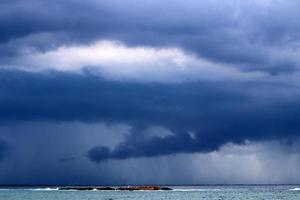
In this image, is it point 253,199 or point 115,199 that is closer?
point 253,199

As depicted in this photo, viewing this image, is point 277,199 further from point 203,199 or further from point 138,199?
point 138,199

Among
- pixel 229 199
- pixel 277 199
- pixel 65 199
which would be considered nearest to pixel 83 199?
pixel 65 199

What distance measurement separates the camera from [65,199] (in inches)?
5423

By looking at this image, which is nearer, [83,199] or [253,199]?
[253,199]

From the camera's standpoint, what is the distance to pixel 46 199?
138375mm

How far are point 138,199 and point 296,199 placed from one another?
36.4m

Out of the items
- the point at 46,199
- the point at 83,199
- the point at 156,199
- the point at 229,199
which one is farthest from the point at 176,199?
the point at 46,199

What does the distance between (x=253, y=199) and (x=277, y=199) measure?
5273 millimetres

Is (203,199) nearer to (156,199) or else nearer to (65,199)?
(156,199)

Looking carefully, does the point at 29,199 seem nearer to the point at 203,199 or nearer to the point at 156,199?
the point at 156,199

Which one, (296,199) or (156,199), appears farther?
(156,199)

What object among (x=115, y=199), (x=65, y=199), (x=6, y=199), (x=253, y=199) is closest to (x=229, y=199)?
(x=253, y=199)

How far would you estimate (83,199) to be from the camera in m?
136

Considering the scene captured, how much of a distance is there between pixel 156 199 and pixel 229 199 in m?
17.5
